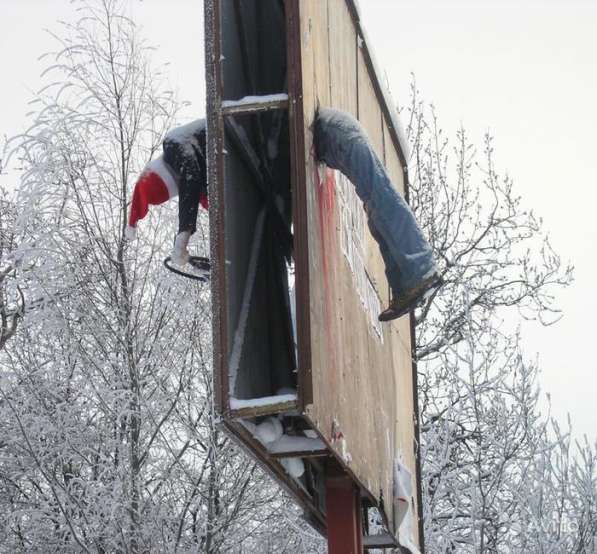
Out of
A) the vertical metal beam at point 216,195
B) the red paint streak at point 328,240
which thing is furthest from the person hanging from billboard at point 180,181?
the vertical metal beam at point 216,195

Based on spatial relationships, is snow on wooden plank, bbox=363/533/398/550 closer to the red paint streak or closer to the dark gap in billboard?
the dark gap in billboard

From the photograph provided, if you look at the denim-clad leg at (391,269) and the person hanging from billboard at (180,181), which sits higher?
the person hanging from billboard at (180,181)

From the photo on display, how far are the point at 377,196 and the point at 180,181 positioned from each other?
1.05 m

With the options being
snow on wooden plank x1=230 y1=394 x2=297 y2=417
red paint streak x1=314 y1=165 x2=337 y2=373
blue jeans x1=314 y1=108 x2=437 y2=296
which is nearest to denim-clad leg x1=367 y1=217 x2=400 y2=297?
blue jeans x1=314 y1=108 x2=437 y2=296

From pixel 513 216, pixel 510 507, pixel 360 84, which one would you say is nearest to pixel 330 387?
pixel 360 84

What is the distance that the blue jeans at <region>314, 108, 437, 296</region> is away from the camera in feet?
17.7

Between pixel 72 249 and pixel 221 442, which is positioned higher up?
pixel 72 249

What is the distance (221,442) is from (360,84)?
223 inches

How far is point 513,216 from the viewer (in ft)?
57.2

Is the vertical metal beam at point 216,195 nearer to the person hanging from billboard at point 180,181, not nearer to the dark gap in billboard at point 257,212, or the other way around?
the dark gap in billboard at point 257,212

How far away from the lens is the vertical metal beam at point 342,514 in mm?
5875

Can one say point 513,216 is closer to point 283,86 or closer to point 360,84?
point 360,84

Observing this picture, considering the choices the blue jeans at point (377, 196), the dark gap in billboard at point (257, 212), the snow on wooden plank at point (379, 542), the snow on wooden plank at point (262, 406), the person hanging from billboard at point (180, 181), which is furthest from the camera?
the snow on wooden plank at point (379, 542)

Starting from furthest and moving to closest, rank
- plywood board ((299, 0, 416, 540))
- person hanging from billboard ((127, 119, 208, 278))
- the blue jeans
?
person hanging from billboard ((127, 119, 208, 278)), the blue jeans, plywood board ((299, 0, 416, 540))
